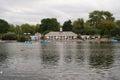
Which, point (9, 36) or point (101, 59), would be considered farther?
point (9, 36)

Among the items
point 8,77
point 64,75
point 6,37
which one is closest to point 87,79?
point 64,75

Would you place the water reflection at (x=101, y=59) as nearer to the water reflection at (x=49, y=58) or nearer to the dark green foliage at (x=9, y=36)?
the water reflection at (x=49, y=58)

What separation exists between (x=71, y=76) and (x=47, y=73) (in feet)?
10.9

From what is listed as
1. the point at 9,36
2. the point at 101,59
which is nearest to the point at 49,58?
the point at 101,59

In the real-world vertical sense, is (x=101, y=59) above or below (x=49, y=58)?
below

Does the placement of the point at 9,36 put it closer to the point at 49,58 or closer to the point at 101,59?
the point at 49,58

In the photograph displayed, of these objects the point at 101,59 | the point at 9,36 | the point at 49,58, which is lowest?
the point at 101,59

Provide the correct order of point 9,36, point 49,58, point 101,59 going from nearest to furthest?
point 101,59 → point 49,58 → point 9,36

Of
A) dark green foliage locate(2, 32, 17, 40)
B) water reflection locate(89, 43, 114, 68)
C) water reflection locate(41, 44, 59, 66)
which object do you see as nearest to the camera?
water reflection locate(89, 43, 114, 68)

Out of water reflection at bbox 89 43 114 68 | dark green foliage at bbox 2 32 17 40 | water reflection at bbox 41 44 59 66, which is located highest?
dark green foliage at bbox 2 32 17 40

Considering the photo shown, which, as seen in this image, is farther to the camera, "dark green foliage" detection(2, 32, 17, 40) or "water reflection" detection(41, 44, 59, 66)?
"dark green foliage" detection(2, 32, 17, 40)

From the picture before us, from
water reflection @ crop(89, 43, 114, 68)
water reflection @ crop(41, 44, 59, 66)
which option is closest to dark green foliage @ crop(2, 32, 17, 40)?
water reflection @ crop(41, 44, 59, 66)

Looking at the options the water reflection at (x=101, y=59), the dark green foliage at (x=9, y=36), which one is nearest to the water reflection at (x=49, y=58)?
the water reflection at (x=101, y=59)

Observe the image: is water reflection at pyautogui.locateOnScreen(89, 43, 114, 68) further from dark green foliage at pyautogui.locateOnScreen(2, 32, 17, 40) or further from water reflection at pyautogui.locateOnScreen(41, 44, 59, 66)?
dark green foliage at pyautogui.locateOnScreen(2, 32, 17, 40)
